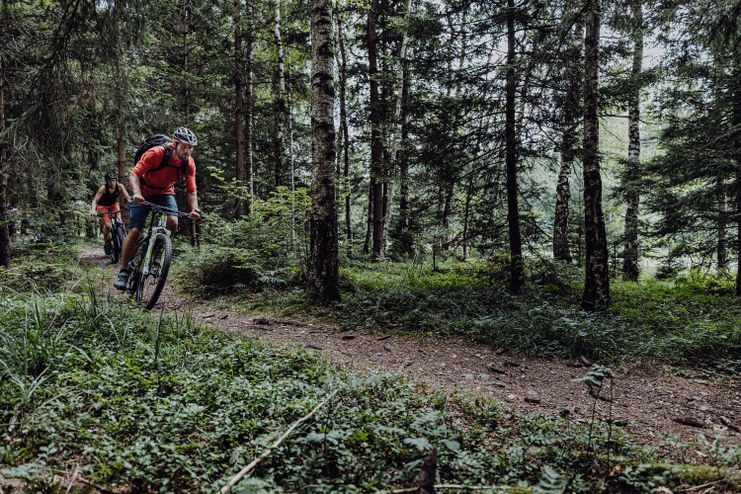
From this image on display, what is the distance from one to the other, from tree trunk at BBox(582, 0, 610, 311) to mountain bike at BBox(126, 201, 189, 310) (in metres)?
7.27

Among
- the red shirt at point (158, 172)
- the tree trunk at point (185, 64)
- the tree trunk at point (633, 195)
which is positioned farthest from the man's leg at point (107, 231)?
the tree trunk at point (633, 195)

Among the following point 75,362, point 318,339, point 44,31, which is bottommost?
point 318,339

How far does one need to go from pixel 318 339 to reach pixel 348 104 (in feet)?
52.2

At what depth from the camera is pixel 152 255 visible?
245 inches

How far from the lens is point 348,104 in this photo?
19.4 m

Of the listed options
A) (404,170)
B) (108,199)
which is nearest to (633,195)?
(404,170)

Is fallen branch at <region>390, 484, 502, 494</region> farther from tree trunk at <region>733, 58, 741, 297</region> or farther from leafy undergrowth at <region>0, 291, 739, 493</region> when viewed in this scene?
tree trunk at <region>733, 58, 741, 297</region>

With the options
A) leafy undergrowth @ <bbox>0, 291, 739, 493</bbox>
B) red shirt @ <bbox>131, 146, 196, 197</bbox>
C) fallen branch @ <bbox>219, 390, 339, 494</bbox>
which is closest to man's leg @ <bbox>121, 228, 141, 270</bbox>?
red shirt @ <bbox>131, 146, 196, 197</bbox>

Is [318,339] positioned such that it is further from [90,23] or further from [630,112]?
[630,112]

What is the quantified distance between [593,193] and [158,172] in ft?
25.3

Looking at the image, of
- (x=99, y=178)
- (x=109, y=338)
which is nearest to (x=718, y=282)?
(x=109, y=338)

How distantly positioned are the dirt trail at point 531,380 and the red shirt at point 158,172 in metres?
2.16

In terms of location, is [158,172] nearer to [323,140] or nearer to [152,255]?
[152,255]

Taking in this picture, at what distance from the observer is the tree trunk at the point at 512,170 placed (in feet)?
28.9
